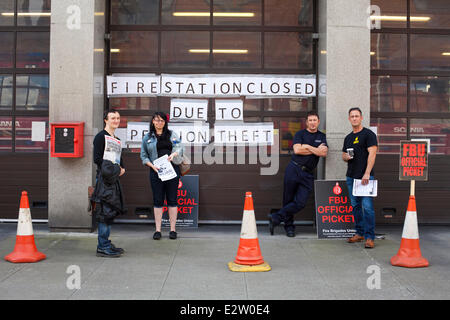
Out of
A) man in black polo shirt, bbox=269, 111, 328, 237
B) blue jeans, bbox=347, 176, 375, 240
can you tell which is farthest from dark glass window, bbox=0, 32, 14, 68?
blue jeans, bbox=347, 176, 375, 240

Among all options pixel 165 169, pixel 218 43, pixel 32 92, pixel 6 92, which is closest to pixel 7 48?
pixel 6 92

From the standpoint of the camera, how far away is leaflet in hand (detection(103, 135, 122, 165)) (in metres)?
6.47

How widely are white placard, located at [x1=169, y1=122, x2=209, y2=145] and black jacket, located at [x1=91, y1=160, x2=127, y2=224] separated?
8.19ft

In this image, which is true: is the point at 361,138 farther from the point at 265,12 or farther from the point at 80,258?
the point at 80,258

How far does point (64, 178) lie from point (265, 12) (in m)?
4.62

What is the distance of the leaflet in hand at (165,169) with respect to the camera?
7.60 metres

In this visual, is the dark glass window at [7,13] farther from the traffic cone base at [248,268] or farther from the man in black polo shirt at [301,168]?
the traffic cone base at [248,268]

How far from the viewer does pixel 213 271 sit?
19.4 ft

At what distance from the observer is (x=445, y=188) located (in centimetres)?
888

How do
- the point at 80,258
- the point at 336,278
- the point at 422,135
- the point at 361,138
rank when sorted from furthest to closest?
the point at 422,135, the point at 361,138, the point at 80,258, the point at 336,278

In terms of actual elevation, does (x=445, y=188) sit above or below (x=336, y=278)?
above

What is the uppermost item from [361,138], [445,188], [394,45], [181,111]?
[394,45]

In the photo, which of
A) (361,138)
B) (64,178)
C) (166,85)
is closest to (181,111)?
(166,85)
